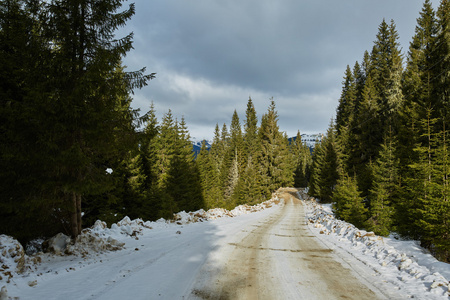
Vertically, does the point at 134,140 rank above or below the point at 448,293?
above

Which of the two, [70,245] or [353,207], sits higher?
[70,245]

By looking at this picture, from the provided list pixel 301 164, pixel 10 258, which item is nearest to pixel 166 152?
pixel 10 258

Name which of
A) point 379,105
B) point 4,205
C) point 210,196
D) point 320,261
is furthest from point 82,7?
point 210,196

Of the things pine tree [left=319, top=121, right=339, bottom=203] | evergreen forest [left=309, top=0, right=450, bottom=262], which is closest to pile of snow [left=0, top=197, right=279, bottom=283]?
evergreen forest [left=309, top=0, right=450, bottom=262]

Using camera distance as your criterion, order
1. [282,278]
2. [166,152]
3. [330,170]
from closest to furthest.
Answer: [282,278] → [166,152] → [330,170]

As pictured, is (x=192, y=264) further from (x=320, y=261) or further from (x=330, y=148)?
(x=330, y=148)

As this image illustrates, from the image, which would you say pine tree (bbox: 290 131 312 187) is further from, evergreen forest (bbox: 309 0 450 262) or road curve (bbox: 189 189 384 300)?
road curve (bbox: 189 189 384 300)

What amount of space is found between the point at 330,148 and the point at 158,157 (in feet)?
96.5

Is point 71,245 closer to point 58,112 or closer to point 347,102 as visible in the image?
point 58,112

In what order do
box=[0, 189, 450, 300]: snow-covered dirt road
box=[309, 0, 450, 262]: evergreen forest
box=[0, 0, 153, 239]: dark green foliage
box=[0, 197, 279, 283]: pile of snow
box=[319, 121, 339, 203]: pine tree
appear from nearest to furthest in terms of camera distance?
box=[0, 189, 450, 300]: snow-covered dirt road
box=[0, 197, 279, 283]: pile of snow
box=[0, 0, 153, 239]: dark green foliage
box=[309, 0, 450, 262]: evergreen forest
box=[319, 121, 339, 203]: pine tree

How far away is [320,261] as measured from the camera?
610cm

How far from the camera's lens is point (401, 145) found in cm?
2067

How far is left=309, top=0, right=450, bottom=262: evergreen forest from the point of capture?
1063cm

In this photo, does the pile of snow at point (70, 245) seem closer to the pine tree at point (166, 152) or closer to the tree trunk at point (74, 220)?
the tree trunk at point (74, 220)
